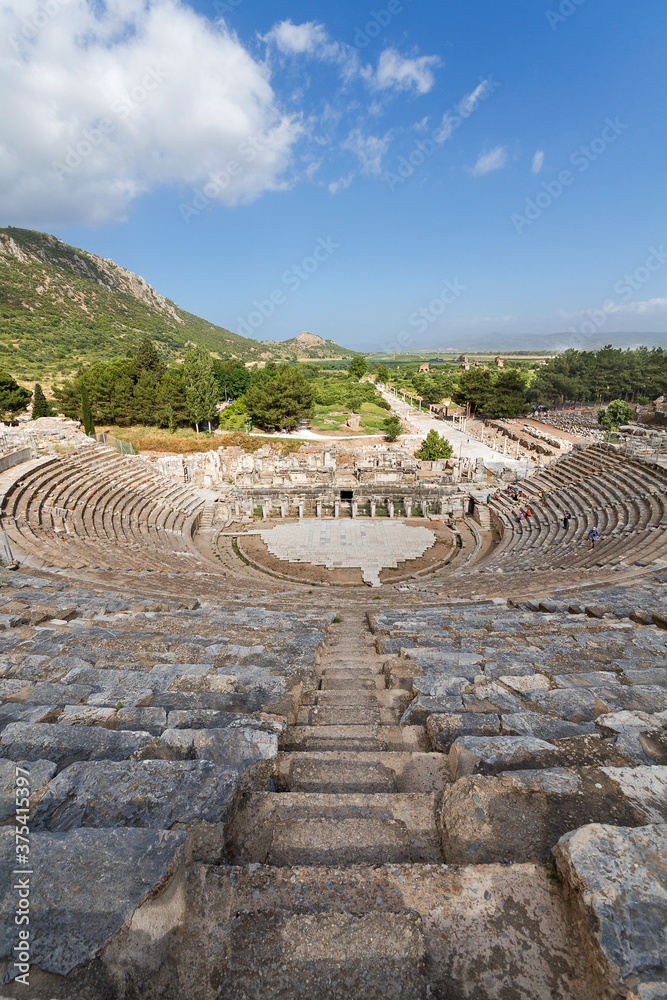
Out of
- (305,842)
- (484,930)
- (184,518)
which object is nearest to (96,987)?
(305,842)

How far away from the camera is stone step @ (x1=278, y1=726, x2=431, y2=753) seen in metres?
3.72

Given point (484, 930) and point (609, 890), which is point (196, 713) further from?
point (609, 890)

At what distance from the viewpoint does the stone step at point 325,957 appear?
1.65 m

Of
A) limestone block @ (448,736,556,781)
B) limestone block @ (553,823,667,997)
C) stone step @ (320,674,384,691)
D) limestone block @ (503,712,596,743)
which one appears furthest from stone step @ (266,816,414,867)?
stone step @ (320,674,384,691)

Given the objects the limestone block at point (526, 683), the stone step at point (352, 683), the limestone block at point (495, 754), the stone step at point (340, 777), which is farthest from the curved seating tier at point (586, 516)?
the stone step at point (340, 777)

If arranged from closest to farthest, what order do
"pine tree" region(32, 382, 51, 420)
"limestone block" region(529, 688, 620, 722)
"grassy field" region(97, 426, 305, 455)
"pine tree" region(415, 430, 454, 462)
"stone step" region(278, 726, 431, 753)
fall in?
"stone step" region(278, 726, 431, 753), "limestone block" region(529, 688, 620, 722), "pine tree" region(415, 430, 454, 462), "grassy field" region(97, 426, 305, 455), "pine tree" region(32, 382, 51, 420)

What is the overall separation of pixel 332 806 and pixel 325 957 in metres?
1.07

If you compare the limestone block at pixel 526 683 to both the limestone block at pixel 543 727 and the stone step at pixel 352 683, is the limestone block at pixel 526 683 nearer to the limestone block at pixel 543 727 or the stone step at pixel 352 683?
the limestone block at pixel 543 727

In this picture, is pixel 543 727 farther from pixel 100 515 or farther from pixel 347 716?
pixel 100 515

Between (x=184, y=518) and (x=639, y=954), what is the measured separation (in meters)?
25.0

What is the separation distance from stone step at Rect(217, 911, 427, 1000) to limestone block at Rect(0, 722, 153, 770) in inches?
73.1

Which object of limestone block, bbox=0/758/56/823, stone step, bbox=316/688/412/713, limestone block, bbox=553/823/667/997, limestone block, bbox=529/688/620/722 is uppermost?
limestone block, bbox=553/823/667/997

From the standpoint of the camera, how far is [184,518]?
24812 mm

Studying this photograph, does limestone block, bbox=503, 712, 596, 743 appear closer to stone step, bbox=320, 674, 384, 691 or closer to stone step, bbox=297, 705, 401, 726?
stone step, bbox=297, 705, 401, 726
